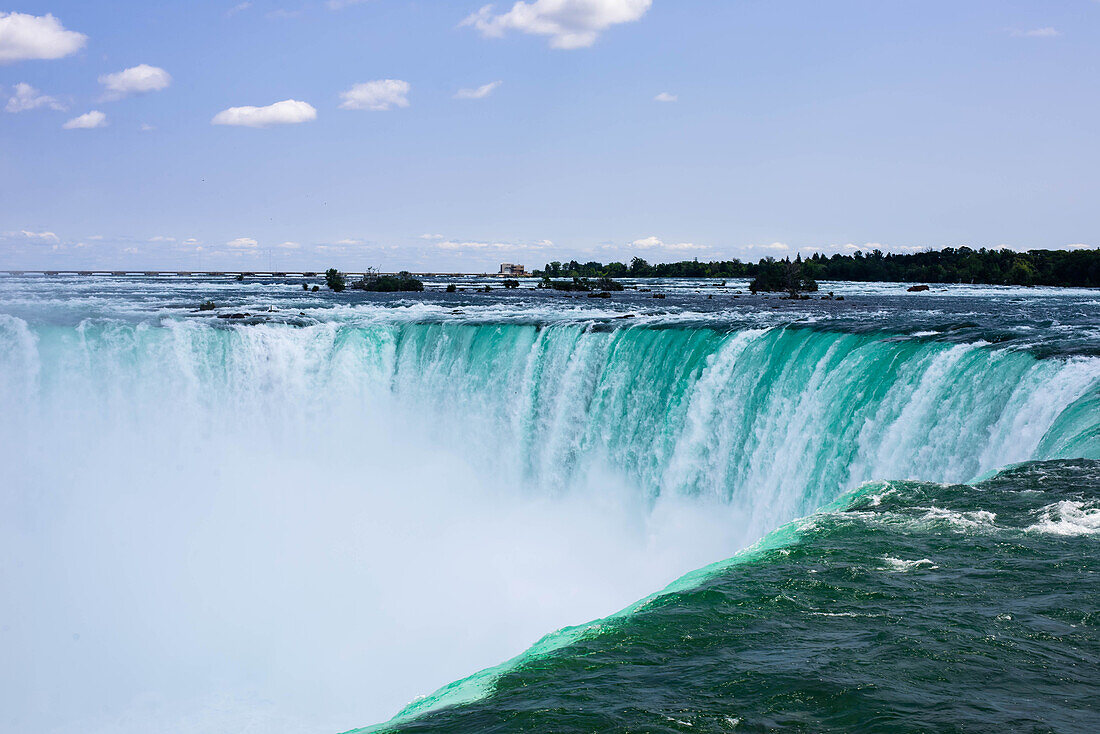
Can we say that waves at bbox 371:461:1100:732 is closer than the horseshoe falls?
Yes

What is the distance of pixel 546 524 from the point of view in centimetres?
1656

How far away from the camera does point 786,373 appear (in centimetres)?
1416

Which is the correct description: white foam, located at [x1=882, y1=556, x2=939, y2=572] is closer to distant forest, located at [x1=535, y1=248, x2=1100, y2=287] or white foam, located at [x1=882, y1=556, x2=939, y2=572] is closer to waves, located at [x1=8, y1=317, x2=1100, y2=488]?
waves, located at [x1=8, y1=317, x2=1100, y2=488]

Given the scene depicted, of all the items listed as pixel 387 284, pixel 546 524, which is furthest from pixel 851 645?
pixel 387 284

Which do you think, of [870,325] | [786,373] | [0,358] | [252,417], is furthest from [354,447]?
[870,325]

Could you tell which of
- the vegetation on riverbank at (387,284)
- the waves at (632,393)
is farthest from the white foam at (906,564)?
the vegetation on riverbank at (387,284)

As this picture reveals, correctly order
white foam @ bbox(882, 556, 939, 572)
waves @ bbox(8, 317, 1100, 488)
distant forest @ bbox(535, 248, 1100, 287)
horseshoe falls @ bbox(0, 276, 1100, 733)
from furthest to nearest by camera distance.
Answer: distant forest @ bbox(535, 248, 1100, 287) → waves @ bbox(8, 317, 1100, 488) → white foam @ bbox(882, 556, 939, 572) → horseshoe falls @ bbox(0, 276, 1100, 733)

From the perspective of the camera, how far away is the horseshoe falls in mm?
4809

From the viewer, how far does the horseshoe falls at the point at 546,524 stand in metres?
4.81

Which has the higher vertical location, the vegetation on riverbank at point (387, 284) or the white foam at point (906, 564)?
the vegetation on riverbank at point (387, 284)

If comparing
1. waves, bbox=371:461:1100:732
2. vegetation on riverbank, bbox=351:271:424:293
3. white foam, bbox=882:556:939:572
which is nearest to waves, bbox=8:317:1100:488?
waves, bbox=371:461:1100:732

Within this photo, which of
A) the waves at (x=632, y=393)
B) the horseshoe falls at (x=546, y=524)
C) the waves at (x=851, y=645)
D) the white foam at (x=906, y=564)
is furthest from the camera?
the waves at (x=632, y=393)

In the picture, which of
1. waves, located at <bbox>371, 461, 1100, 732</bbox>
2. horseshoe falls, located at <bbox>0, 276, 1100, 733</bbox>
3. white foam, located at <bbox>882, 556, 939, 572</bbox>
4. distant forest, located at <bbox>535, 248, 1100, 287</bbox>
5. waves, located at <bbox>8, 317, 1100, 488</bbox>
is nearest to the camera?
waves, located at <bbox>371, 461, 1100, 732</bbox>

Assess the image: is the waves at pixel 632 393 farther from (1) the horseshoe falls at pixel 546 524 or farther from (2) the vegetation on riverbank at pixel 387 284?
(2) the vegetation on riverbank at pixel 387 284
